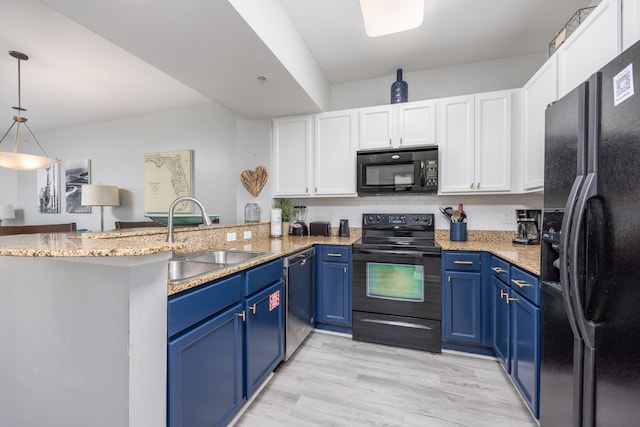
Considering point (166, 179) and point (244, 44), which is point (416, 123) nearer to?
point (244, 44)

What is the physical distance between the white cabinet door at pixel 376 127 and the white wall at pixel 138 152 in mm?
1806

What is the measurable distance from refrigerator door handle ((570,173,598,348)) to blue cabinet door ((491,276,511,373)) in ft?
3.42

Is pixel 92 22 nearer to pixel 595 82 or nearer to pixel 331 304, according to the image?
pixel 595 82

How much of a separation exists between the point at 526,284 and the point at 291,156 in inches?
92.4

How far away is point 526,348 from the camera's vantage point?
148 cm

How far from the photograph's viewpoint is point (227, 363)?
4.39 feet

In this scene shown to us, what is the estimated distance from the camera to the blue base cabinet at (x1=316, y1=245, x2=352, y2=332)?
242 cm

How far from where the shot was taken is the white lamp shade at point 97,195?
12.6 ft

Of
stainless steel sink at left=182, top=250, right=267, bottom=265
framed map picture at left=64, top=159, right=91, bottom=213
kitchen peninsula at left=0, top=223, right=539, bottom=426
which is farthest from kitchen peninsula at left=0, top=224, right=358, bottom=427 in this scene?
framed map picture at left=64, top=159, right=91, bottom=213

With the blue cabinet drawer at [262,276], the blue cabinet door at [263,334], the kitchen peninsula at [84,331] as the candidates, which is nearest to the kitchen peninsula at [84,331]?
the kitchen peninsula at [84,331]

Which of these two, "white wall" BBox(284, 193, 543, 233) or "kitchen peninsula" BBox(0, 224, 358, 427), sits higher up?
"white wall" BBox(284, 193, 543, 233)

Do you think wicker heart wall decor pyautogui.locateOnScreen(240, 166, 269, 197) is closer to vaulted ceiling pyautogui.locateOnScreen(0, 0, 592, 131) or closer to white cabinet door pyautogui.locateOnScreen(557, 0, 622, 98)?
vaulted ceiling pyautogui.locateOnScreen(0, 0, 592, 131)

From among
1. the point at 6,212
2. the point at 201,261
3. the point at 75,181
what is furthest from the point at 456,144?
the point at 6,212

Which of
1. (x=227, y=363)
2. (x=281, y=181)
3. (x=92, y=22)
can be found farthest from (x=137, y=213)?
(x=227, y=363)
